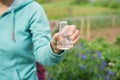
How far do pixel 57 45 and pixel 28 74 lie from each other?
0.42 m

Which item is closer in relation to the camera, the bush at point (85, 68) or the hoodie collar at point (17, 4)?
the hoodie collar at point (17, 4)

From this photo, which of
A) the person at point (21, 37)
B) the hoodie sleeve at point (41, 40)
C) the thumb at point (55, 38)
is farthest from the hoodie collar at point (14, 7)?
the thumb at point (55, 38)

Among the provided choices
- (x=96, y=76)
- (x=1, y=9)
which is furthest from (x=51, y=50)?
(x=96, y=76)

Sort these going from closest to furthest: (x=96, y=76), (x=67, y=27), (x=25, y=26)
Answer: (x=67, y=27), (x=25, y=26), (x=96, y=76)

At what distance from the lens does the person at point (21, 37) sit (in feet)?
8.51

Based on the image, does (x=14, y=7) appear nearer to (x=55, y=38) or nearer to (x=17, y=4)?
(x=17, y=4)

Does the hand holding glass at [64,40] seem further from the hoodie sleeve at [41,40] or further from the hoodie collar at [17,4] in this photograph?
the hoodie collar at [17,4]

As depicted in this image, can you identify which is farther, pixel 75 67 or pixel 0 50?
pixel 75 67

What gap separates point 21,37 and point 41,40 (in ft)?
0.55

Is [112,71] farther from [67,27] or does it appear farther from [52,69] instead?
[67,27]

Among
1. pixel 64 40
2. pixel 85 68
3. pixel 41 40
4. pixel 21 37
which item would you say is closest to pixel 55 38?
pixel 64 40

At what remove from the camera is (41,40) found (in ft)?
8.21

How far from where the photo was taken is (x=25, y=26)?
8.63ft

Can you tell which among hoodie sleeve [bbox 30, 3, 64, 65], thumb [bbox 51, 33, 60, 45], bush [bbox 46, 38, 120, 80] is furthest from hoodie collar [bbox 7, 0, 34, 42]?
bush [bbox 46, 38, 120, 80]
